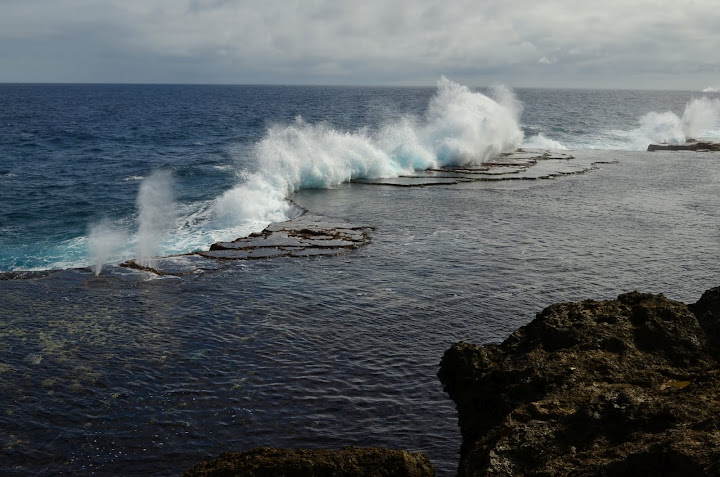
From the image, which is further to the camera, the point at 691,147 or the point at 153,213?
the point at 691,147

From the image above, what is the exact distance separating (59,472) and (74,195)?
27358 millimetres

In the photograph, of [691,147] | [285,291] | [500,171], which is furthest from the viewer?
[691,147]

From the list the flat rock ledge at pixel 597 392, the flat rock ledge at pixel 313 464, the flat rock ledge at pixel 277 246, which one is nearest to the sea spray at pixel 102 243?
the flat rock ledge at pixel 277 246

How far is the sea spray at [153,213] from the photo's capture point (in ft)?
72.8

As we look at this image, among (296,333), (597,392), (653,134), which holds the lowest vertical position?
(296,333)

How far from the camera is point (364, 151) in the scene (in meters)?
40.3

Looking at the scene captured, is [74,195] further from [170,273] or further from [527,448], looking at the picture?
[527,448]

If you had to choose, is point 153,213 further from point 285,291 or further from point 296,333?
point 296,333

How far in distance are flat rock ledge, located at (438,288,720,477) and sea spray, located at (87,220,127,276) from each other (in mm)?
12674

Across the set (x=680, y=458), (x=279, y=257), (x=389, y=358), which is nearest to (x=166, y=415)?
(x=389, y=358)

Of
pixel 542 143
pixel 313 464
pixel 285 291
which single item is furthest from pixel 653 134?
pixel 313 464

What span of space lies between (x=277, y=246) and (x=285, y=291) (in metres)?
4.96

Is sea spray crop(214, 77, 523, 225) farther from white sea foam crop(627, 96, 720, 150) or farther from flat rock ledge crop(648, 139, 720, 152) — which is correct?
white sea foam crop(627, 96, 720, 150)

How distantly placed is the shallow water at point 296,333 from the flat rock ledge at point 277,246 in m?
0.69
